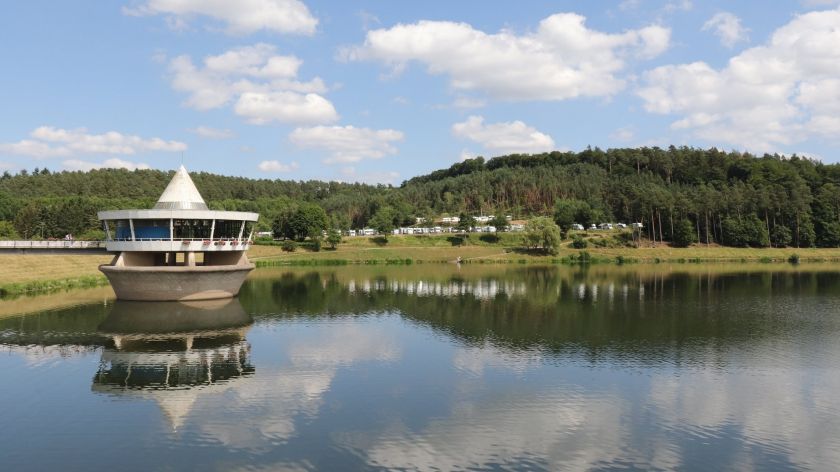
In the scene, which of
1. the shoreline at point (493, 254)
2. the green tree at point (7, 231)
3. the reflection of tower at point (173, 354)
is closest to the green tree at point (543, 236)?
the shoreline at point (493, 254)

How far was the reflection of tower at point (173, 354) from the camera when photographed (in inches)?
1137

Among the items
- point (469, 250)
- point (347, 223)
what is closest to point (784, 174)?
point (469, 250)

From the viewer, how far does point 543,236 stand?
123938 mm

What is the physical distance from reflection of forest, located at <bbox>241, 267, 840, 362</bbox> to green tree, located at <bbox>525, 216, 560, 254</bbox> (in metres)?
27.1

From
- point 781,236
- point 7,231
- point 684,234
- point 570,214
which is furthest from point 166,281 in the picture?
point 781,236

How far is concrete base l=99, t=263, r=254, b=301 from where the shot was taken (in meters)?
56.7

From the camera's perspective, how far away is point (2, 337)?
135ft

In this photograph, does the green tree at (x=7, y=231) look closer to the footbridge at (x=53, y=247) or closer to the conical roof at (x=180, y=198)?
the footbridge at (x=53, y=247)

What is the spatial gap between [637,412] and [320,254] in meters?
102

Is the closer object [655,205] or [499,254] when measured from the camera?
[499,254]

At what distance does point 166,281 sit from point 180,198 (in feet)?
30.6

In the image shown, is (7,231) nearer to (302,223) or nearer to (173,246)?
(302,223)

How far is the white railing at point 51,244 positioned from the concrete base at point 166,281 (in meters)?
7.30

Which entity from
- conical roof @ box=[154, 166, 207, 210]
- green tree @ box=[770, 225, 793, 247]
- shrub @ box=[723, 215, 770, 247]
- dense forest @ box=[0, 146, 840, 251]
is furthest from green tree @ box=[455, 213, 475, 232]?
conical roof @ box=[154, 166, 207, 210]
